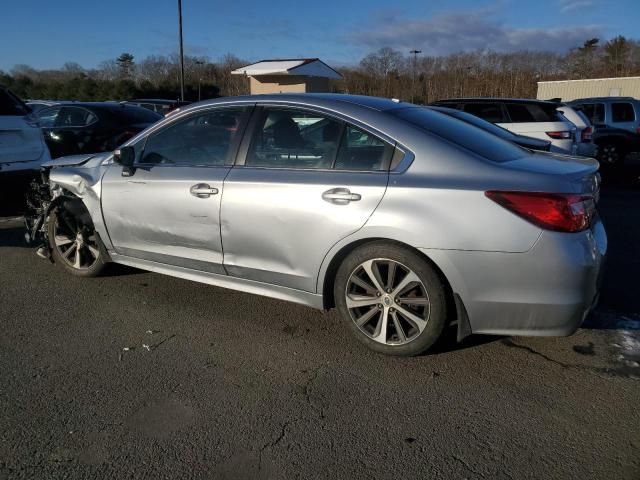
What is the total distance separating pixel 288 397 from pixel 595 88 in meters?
38.8

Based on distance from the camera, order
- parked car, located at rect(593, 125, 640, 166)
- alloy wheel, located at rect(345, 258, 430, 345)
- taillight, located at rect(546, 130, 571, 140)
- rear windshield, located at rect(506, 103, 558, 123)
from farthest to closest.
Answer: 1. parked car, located at rect(593, 125, 640, 166)
2. rear windshield, located at rect(506, 103, 558, 123)
3. taillight, located at rect(546, 130, 571, 140)
4. alloy wheel, located at rect(345, 258, 430, 345)

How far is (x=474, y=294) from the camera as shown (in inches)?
122

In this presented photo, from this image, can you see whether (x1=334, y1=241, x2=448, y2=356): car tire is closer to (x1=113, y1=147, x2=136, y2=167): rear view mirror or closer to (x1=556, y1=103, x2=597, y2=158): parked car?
(x1=113, y1=147, x2=136, y2=167): rear view mirror

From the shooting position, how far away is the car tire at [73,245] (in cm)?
484

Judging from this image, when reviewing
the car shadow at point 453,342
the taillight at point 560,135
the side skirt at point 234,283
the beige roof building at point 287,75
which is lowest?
the car shadow at point 453,342

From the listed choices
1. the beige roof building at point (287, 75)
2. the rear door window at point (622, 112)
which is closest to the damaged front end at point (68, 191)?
the rear door window at point (622, 112)

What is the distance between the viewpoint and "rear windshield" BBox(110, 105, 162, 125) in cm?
1034

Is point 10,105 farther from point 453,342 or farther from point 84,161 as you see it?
point 453,342

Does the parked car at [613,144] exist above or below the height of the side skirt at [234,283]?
above

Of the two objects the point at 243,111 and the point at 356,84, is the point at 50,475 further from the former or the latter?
the point at 356,84

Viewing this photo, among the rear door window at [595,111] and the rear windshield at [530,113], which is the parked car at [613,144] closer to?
the rear door window at [595,111]

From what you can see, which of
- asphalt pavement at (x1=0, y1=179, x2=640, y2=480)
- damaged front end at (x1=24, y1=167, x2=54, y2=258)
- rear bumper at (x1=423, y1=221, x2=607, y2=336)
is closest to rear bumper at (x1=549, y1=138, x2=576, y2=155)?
asphalt pavement at (x1=0, y1=179, x2=640, y2=480)

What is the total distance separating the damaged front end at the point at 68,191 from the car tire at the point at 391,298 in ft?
7.91

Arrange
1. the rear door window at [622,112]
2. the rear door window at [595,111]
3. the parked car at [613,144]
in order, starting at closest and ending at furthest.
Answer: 1. the parked car at [613,144]
2. the rear door window at [622,112]
3. the rear door window at [595,111]
